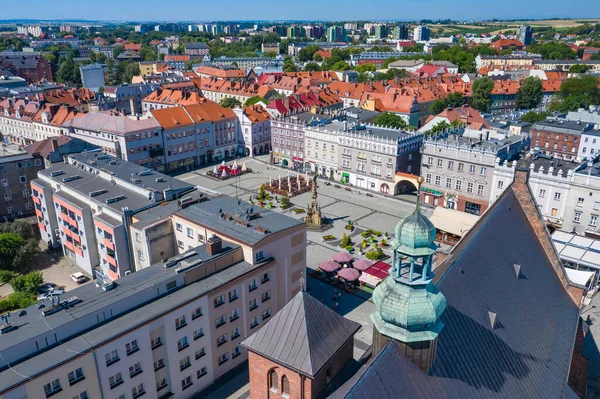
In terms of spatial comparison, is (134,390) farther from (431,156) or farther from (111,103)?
(111,103)

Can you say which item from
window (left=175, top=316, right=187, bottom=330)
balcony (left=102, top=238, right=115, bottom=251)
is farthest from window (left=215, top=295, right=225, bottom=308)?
balcony (left=102, top=238, right=115, bottom=251)

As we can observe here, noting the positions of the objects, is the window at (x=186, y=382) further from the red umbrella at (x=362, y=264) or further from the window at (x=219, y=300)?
the red umbrella at (x=362, y=264)

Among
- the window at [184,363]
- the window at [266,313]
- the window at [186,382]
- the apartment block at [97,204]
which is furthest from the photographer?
the apartment block at [97,204]

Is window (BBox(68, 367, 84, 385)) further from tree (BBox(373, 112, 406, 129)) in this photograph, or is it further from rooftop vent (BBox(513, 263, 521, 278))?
tree (BBox(373, 112, 406, 129))

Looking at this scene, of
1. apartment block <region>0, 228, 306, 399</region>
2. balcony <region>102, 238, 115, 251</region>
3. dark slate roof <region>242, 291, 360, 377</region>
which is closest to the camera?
dark slate roof <region>242, 291, 360, 377</region>

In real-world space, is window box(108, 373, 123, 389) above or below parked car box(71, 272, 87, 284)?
above

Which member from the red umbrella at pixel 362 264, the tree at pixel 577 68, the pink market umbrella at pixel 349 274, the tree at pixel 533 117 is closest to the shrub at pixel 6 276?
the pink market umbrella at pixel 349 274

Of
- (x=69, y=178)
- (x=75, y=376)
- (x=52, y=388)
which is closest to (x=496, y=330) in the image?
(x=75, y=376)

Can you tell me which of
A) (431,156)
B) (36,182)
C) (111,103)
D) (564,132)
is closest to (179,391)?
(36,182)
